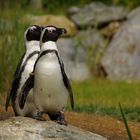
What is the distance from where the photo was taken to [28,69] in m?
5.79

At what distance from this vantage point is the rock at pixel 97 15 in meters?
16.7

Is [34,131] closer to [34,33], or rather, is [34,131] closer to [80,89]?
[34,33]

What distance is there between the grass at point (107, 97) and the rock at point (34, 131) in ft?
10.2

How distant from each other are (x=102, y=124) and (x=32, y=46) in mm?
1912

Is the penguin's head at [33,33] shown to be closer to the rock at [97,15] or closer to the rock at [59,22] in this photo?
the rock at [59,22]

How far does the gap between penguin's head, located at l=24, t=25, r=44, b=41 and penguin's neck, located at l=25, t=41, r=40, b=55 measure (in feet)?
0.11

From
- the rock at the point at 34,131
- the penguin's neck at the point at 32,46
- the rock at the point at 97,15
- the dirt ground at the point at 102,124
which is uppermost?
the penguin's neck at the point at 32,46

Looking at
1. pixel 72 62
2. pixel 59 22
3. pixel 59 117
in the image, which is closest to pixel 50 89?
pixel 59 117

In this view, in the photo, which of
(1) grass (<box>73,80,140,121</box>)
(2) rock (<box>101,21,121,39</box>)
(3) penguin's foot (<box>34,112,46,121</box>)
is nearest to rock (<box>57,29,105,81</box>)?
(2) rock (<box>101,21,121,39</box>)

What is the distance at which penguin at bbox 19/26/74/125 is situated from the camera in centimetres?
527

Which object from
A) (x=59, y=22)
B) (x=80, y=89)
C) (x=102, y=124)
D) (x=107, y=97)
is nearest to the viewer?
(x=102, y=124)

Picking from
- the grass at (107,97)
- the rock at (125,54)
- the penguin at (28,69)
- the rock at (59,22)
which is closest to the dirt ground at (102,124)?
the grass at (107,97)

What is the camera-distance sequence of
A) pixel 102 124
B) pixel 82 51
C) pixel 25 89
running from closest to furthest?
pixel 25 89
pixel 102 124
pixel 82 51

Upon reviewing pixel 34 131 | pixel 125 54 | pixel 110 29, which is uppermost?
pixel 110 29
